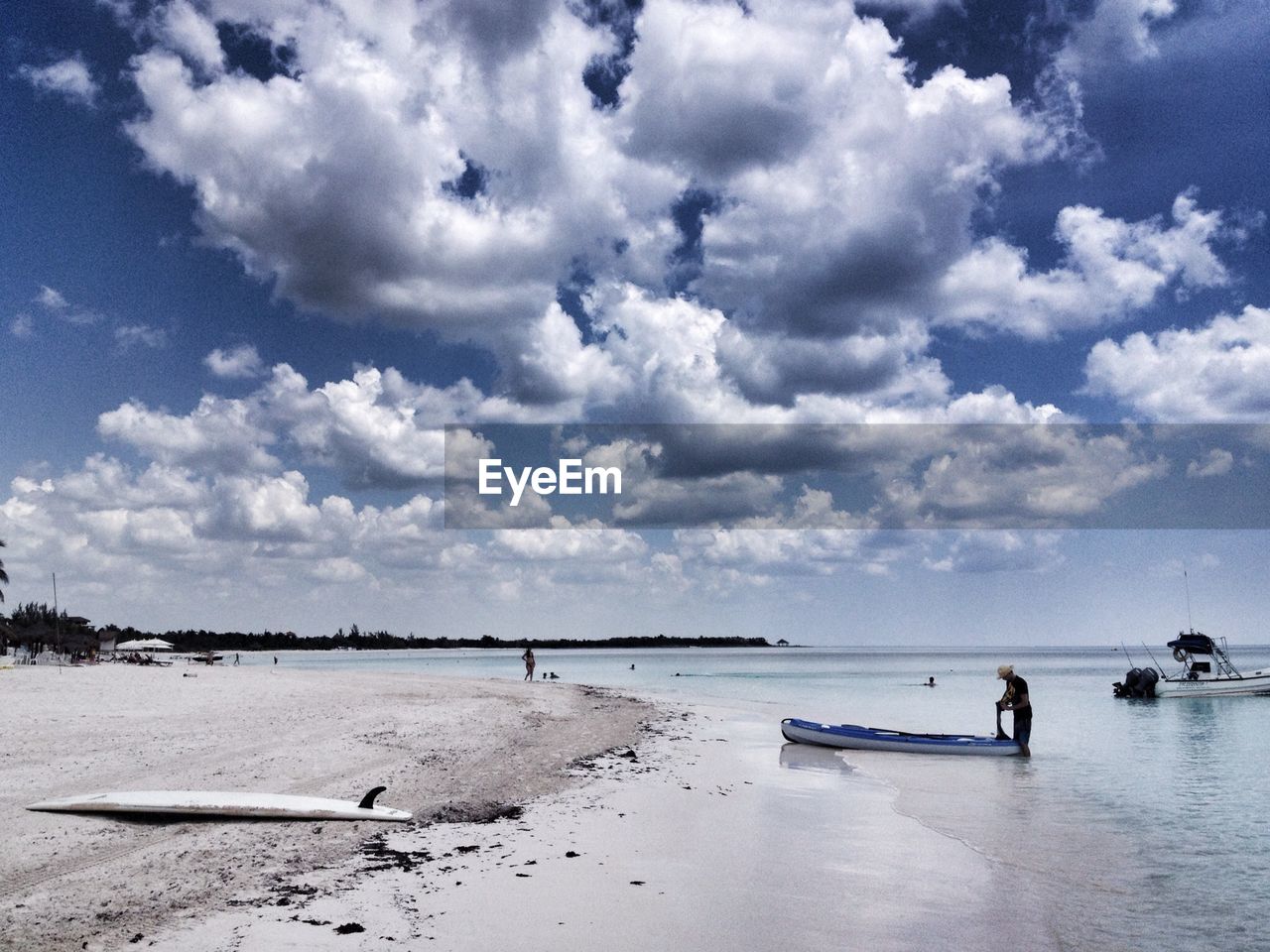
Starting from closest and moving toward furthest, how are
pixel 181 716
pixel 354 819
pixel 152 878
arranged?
pixel 152 878 < pixel 354 819 < pixel 181 716

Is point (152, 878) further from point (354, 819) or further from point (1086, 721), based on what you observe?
point (1086, 721)

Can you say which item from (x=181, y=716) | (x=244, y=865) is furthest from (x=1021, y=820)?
(x=181, y=716)

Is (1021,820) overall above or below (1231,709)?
above

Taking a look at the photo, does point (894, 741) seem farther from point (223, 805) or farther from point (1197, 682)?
point (1197, 682)

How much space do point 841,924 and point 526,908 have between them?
3.03m

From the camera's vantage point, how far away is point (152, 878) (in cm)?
839

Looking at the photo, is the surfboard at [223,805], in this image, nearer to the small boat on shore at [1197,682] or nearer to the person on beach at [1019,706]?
the person on beach at [1019,706]

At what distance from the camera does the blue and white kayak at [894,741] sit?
22.7 meters

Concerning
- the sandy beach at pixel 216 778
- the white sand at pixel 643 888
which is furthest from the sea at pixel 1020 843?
the sandy beach at pixel 216 778

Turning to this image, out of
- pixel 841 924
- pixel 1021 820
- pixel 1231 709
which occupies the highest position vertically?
pixel 841 924

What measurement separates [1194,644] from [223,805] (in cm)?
5574

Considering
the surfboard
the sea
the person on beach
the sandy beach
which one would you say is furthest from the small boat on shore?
the surfboard

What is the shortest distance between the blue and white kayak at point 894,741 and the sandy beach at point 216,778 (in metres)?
4.85

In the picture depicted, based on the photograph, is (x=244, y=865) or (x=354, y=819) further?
(x=354, y=819)
